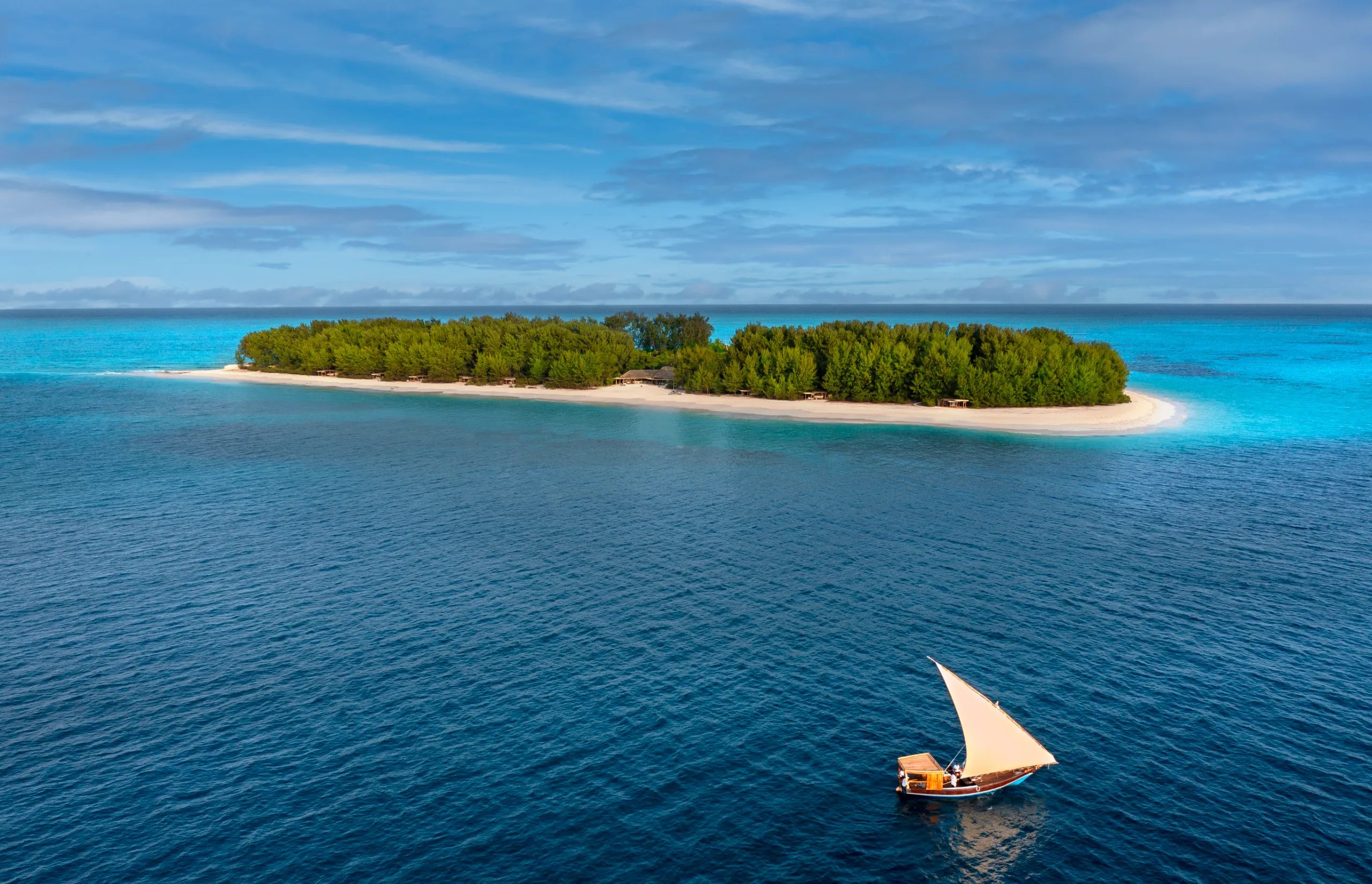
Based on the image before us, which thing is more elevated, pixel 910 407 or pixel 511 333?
pixel 511 333

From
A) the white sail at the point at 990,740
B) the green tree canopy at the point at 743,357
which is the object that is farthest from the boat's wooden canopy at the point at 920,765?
the green tree canopy at the point at 743,357

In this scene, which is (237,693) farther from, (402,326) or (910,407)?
(402,326)

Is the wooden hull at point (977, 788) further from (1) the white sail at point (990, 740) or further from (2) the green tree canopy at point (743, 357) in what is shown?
(2) the green tree canopy at point (743, 357)

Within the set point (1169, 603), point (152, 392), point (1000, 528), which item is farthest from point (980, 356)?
point (152, 392)

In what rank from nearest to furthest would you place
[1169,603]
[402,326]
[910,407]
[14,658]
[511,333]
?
1. [14,658]
2. [1169,603]
3. [910,407]
4. [511,333]
5. [402,326]

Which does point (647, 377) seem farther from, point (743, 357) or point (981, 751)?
point (981, 751)
